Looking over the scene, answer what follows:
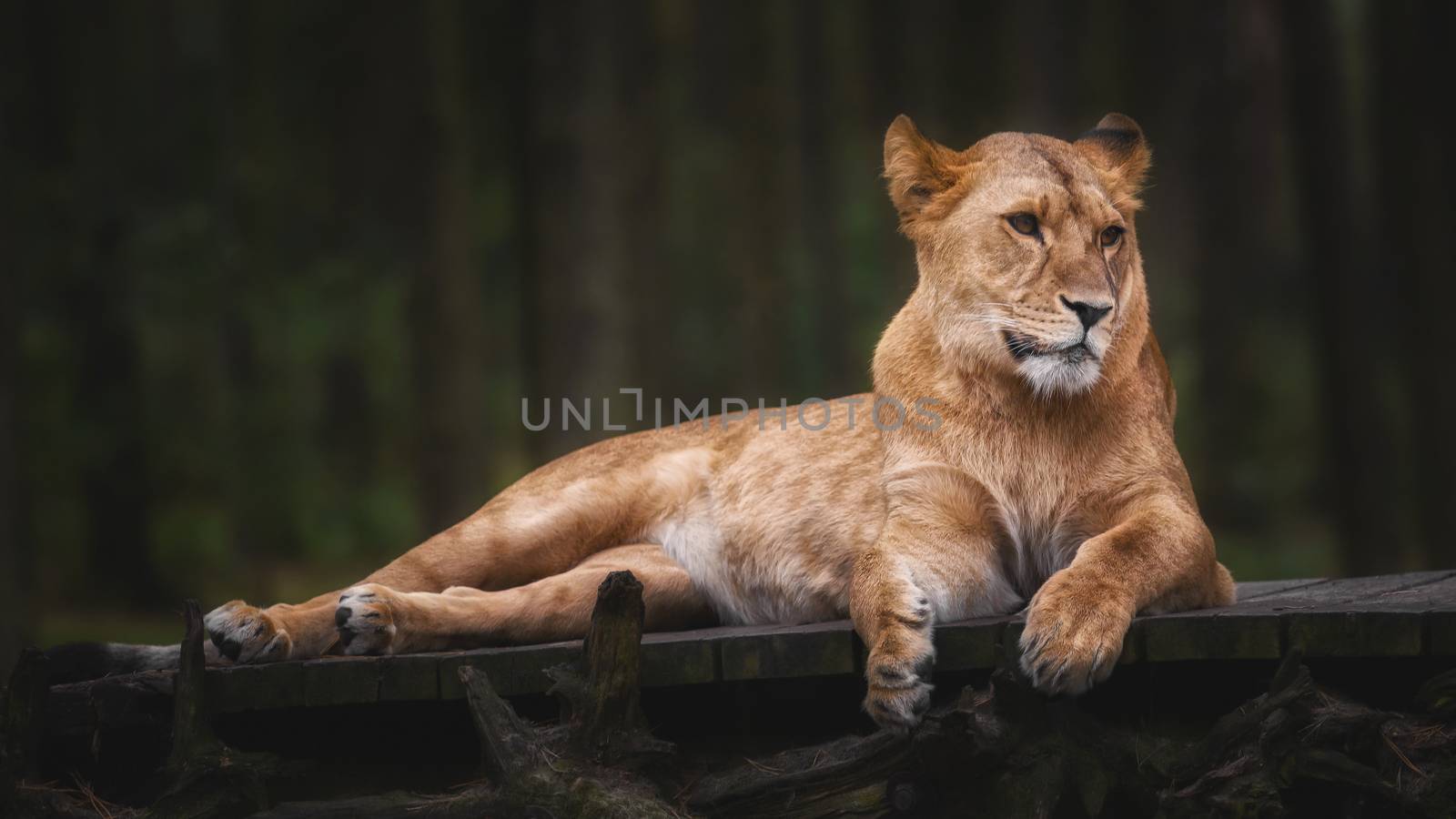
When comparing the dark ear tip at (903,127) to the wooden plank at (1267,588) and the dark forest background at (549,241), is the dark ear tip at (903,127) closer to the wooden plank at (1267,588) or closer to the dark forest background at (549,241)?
the wooden plank at (1267,588)

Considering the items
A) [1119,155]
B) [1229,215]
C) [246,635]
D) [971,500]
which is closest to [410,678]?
[246,635]

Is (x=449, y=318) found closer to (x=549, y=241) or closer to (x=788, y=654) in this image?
(x=549, y=241)

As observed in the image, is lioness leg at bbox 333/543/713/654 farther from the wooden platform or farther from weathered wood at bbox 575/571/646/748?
weathered wood at bbox 575/571/646/748

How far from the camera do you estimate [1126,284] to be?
13.5 feet

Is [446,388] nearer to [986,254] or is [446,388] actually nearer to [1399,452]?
[1399,452]

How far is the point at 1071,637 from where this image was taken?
3.29 metres

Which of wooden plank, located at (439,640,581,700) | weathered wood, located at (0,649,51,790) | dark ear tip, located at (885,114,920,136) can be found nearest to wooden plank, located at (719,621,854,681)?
wooden plank, located at (439,640,581,700)

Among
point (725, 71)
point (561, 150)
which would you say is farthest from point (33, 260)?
point (725, 71)

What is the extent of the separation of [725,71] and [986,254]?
12734 millimetres

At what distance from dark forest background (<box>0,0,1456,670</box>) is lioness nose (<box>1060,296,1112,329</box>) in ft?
19.1

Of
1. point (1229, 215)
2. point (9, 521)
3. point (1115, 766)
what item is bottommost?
point (1115, 766)

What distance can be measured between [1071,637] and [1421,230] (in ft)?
28.0

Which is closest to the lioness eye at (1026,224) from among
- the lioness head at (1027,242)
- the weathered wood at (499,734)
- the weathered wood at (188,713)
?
the lioness head at (1027,242)

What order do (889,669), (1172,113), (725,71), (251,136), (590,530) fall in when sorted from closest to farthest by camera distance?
(889,669)
(590,530)
(1172,113)
(251,136)
(725,71)
